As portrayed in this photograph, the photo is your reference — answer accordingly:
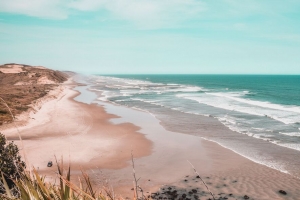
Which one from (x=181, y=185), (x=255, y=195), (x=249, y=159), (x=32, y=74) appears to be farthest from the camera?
(x=32, y=74)

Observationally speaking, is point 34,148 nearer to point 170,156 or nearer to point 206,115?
point 170,156

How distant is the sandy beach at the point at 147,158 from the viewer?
1305cm

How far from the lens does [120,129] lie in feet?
84.7

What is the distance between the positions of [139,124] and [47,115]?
38.5ft

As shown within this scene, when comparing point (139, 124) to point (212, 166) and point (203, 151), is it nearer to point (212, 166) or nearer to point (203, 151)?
point (203, 151)

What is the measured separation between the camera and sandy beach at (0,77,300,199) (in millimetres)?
13047

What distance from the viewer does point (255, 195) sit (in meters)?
12.1

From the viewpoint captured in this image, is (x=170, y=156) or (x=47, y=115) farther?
(x=47, y=115)

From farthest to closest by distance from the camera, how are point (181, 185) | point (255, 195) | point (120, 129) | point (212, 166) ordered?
point (120, 129), point (212, 166), point (181, 185), point (255, 195)

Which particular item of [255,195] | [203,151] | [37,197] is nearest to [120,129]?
[203,151]

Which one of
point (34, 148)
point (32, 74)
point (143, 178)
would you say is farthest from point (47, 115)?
point (32, 74)

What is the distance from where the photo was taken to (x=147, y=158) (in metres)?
17.4

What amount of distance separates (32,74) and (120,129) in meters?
73.9

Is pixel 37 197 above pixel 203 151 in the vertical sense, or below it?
above
